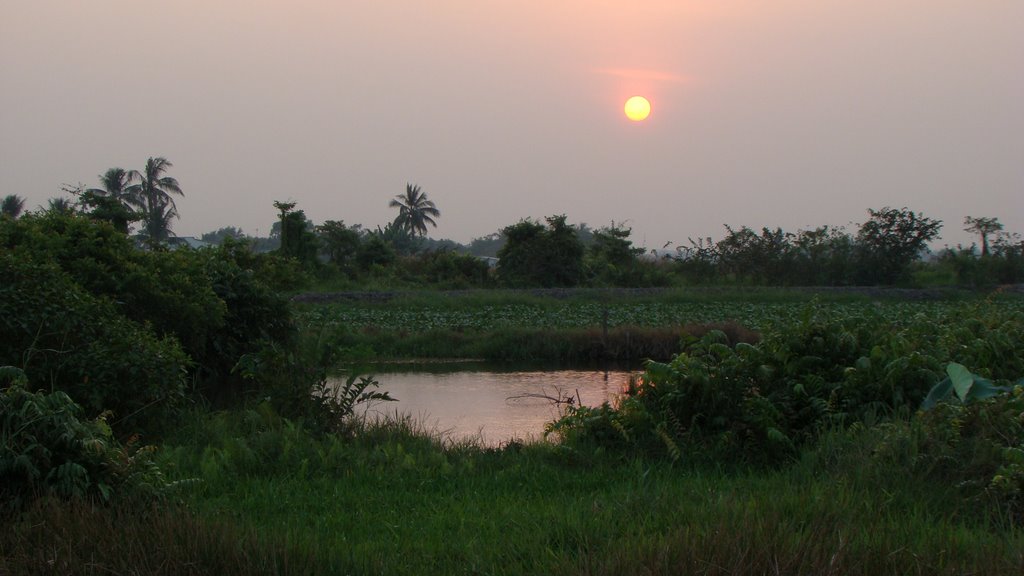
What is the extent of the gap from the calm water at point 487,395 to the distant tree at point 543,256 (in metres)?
18.0

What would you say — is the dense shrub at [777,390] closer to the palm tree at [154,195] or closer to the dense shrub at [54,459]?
the dense shrub at [54,459]

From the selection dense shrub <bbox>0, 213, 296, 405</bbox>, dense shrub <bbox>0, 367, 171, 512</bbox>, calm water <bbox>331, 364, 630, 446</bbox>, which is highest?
dense shrub <bbox>0, 213, 296, 405</bbox>

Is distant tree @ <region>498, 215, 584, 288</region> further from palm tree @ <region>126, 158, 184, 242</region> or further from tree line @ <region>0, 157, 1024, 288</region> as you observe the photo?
palm tree @ <region>126, 158, 184, 242</region>

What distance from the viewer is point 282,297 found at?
14.0 m

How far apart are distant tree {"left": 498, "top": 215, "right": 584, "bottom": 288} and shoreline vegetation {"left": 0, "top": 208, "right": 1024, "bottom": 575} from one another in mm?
26517

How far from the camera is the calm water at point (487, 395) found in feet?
42.1

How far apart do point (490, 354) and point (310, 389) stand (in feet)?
45.8

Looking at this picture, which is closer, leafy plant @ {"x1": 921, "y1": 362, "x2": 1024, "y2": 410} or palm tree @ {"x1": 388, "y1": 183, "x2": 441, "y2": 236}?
leafy plant @ {"x1": 921, "y1": 362, "x2": 1024, "y2": 410}

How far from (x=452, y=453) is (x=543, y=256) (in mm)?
31831

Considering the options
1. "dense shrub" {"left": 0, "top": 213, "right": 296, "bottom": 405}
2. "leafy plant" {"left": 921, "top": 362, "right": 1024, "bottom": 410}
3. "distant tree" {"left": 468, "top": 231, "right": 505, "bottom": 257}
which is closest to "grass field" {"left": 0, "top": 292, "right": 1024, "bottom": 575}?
"leafy plant" {"left": 921, "top": 362, "right": 1024, "bottom": 410}

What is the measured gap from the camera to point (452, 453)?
8641 millimetres

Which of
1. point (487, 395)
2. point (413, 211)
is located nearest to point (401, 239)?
point (413, 211)

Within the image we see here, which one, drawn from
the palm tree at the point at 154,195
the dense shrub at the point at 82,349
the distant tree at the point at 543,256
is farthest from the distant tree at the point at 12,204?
the dense shrub at the point at 82,349

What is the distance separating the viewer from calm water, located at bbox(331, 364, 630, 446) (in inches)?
505
